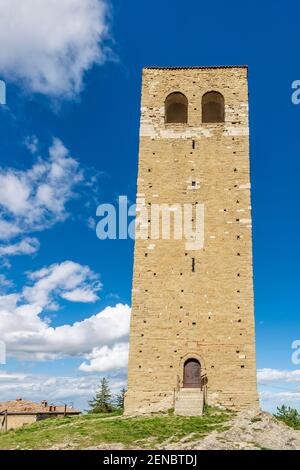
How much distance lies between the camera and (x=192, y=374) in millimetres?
18891

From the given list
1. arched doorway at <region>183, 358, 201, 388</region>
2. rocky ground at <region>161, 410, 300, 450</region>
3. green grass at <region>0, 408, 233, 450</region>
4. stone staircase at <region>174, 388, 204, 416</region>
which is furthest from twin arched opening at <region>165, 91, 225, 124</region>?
green grass at <region>0, 408, 233, 450</region>

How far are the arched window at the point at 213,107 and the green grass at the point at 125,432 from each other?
13341mm

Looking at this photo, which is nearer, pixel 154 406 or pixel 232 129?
pixel 154 406

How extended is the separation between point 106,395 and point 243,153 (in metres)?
27.3

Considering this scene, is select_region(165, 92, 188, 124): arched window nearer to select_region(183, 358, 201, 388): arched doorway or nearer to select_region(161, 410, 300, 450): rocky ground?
select_region(183, 358, 201, 388): arched doorway

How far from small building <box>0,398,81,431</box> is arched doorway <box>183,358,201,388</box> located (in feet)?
65.3

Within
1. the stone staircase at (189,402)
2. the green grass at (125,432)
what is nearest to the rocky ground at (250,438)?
the green grass at (125,432)

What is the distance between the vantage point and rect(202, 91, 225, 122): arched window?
2315 cm

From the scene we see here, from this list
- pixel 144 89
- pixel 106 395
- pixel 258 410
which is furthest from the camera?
pixel 106 395

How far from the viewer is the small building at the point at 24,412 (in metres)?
37.1

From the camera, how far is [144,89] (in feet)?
76.5

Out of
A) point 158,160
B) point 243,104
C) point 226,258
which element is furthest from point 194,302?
point 243,104
